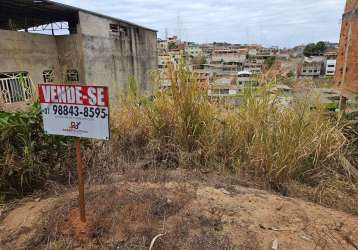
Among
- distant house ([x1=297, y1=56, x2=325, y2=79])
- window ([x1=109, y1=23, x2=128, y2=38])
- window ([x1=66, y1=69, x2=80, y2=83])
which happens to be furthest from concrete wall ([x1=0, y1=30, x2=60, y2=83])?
distant house ([x1=297, y1=56, x2=325, y2=79])

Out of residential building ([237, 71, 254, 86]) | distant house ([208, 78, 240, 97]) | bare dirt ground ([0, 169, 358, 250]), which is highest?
residential building ([237, 71, 254, 86])

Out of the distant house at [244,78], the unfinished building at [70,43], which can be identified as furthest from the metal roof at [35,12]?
the distant house at [244,78]

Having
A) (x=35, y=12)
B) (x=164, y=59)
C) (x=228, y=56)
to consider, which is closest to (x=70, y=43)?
(x=35, y=12)

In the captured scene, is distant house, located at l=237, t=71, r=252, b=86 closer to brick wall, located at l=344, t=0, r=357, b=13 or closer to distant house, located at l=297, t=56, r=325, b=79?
distant house, located at l=297, t=56, r=325, b=79

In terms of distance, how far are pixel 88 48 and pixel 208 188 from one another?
1145 centimetres

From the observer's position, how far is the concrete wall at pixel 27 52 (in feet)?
30.9

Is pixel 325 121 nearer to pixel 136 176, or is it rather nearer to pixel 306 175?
pixel 306 175

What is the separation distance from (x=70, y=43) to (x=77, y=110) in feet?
38.3

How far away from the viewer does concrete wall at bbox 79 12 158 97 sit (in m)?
11.7

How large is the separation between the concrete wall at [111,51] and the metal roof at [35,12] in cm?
48

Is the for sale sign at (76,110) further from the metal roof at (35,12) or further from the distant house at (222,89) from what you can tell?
the metal roof at (35,12)

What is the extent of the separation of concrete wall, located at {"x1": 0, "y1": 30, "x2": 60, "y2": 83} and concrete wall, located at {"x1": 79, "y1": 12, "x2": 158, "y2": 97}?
160cm

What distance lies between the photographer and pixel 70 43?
11.6m

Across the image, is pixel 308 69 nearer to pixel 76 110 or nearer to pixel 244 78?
pixel 244 78
